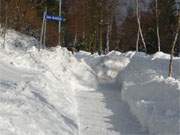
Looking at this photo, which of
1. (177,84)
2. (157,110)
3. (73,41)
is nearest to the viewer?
(157,110)

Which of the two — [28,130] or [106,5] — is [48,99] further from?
[106,5]

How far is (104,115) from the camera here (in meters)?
13.0

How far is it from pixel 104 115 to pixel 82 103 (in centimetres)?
176

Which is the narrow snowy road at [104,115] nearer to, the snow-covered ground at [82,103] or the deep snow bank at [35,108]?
the snow-covered ground at [82,103]

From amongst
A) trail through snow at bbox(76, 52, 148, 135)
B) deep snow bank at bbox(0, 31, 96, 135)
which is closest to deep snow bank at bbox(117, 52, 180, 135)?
trail through snow at bbox(76, 52, 148, 135)

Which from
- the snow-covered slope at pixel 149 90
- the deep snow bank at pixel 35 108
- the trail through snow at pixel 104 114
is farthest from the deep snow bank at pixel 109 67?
the deep snow bank at pixel 35 108

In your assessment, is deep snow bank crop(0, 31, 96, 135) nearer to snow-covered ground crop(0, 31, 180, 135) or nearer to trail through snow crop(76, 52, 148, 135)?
snow-covered ground crop(0, 31, 180, 135)

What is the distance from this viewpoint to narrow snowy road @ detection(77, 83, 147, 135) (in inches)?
435

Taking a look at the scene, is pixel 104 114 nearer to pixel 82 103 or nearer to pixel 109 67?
pixel 82 103

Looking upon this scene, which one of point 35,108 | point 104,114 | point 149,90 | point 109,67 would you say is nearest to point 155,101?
point 104,114

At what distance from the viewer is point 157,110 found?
11.6m

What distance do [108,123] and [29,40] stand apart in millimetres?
34997

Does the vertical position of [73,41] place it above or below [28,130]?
below

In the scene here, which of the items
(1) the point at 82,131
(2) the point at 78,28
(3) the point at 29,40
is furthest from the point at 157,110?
(2) the point at 78,28
